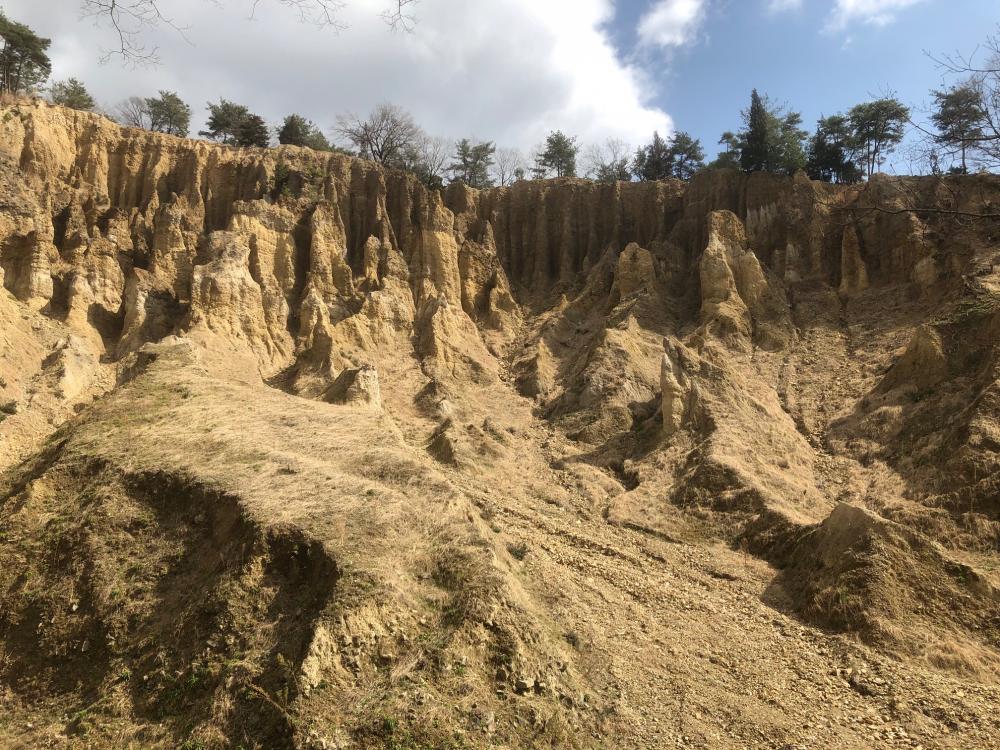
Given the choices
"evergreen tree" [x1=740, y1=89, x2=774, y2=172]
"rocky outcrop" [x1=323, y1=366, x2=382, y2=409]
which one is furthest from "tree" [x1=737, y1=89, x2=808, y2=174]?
"rocky outcrop" [x1=323, y1=366, x2=382, y2=409]

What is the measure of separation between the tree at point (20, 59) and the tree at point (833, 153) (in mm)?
49565

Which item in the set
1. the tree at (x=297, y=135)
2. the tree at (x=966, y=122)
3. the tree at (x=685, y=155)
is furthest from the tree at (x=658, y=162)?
the tree at (x=966, y=122)

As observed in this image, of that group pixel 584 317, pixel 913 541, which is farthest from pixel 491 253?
pixel 913 541

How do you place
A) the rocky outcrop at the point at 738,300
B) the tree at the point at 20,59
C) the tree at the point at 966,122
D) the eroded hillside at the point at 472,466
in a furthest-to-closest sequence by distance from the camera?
1. the tree at the point at 20,59
2. the rocky outcrop at the point at 738,300
3. the eroded hillside at the point at 472,466
4. the tree at the point at 966,122

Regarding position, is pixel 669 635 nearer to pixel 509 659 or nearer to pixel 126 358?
pixel 509 659

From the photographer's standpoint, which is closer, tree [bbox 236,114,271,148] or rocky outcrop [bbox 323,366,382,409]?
rocky outcrop [bbox 323,366,382,409]

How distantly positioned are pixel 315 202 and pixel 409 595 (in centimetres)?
3229

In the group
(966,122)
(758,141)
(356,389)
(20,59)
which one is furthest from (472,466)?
(20,59)

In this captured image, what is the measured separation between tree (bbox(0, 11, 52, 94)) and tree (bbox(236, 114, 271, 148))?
11849 mm

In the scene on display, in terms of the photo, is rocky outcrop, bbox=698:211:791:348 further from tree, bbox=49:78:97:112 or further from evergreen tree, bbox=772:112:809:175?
tree, bbox=49:78:97:112

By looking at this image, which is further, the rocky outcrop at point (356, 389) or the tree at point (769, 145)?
the tree at point (769, 145)

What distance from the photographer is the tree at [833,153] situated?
42.2 metres

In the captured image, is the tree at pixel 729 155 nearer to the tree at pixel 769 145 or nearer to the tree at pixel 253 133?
the tree at pixel 769 145

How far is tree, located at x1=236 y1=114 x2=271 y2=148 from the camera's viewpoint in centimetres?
4581
